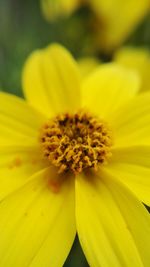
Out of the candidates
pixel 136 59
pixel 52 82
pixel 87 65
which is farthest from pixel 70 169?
pixel 136 59

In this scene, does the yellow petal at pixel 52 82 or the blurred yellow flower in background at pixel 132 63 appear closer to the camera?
the yellow petal at pixel 52 82

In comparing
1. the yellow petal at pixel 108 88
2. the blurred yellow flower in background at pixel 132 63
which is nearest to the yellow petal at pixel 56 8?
the blurred yellow flower in background at pixel 132 63

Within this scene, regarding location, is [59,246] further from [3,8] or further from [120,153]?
[3,8]

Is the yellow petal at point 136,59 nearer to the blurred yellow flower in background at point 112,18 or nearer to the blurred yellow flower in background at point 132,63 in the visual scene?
the blurred yellow flower in background at point 132,63

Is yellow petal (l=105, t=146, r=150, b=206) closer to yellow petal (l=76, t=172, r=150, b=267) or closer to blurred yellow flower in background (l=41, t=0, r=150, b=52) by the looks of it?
yellow petal (l=76, t=172, r=150, b=267)

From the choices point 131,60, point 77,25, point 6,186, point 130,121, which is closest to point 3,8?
point 77,25
